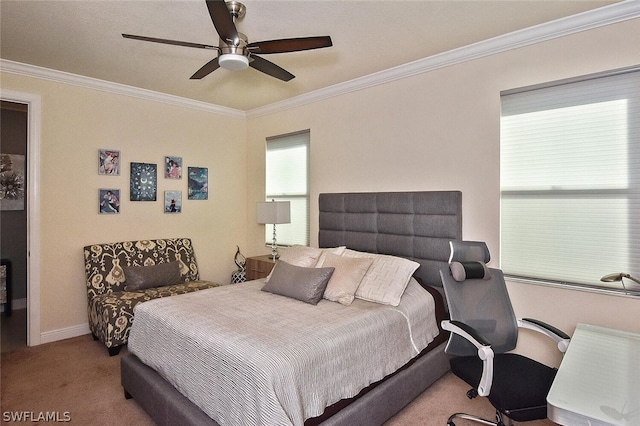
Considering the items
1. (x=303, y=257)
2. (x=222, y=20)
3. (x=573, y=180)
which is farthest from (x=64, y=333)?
(x=573, y=180)

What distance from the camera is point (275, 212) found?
4203mm

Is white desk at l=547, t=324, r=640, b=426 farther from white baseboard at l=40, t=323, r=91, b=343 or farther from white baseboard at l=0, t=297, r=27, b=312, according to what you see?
white baseboard at l=0, t=297, r=27, b=312

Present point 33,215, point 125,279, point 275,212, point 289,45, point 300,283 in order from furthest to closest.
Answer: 1. point 275,212
2. point 125,279
3. point 33,215
4. point 300,283
5. point 289,45

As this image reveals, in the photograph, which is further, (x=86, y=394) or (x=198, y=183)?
(x=198, y=183)

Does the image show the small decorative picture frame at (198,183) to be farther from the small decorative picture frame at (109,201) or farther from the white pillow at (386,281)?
the white pillow at (386,281)

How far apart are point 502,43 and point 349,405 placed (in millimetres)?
2934

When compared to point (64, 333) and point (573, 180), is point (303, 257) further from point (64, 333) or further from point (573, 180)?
point (64, 333)

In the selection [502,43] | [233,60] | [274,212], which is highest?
[502,43]

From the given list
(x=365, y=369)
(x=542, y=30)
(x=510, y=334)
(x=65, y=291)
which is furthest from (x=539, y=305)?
(x=65, y=291)

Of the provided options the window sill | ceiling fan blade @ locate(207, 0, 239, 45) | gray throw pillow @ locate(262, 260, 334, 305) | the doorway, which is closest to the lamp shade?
gray throw pillow @ locate(262, 260, 334, 305)

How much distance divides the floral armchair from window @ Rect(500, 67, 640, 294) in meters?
3.32

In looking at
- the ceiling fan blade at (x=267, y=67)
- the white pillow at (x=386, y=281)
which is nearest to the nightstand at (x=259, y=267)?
the white pillow at (x=386, y=281)

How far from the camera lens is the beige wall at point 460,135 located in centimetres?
246

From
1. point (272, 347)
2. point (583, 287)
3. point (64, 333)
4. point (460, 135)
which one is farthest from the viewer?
point (64, 333)
